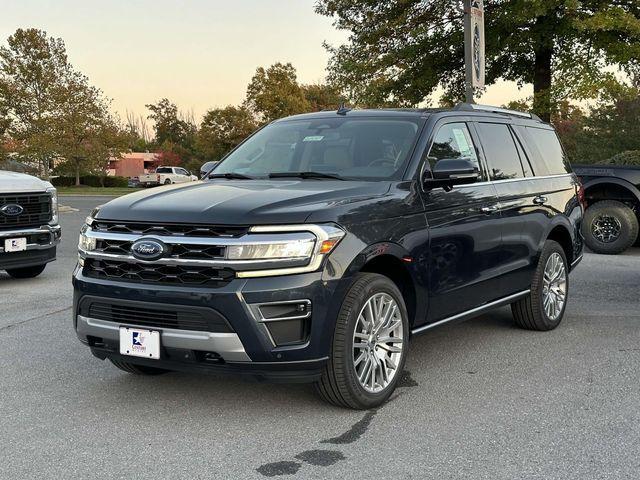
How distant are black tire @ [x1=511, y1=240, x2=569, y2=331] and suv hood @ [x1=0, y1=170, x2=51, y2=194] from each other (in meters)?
5.95

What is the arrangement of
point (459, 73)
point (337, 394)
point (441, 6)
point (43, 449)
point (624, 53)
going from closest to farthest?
point (43, 449) → point (337, 394) → point (624, 53) → point (441, 6) → point (459, 73)

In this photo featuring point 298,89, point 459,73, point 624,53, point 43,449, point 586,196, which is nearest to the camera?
point 43,449

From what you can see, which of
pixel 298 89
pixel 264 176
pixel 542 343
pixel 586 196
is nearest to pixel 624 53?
pixel 586 196

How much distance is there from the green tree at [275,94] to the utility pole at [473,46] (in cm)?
3731

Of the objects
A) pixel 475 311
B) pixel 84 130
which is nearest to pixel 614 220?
pixel 475 311

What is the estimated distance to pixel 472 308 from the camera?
5156 mm

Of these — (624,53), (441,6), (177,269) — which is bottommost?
(177,269)

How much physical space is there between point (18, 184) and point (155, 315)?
5570 mm

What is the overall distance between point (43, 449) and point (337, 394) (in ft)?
5.19

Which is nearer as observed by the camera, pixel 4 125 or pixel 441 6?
pixel 441 6

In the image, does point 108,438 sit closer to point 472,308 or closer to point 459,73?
point 472,308

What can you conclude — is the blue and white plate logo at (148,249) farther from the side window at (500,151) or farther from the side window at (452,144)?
the side window at (500,151)

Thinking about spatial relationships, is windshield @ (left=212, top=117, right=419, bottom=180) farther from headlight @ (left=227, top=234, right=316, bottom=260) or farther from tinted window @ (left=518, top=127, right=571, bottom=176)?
tinted window @ (left=518, top=127, right=571, bottom=176)

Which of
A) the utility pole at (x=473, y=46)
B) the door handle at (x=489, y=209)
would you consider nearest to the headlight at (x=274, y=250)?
the door handle at (x=489, y=209)
